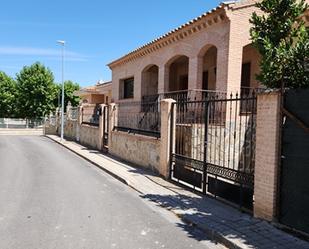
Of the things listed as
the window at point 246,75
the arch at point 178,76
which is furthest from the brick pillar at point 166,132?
the arch at point 178,76

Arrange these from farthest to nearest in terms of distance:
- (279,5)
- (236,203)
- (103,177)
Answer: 1. (103,177)
2. (236,203)
3. (279,5)

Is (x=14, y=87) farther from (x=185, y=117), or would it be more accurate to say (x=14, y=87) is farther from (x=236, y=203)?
(x=236, y=203)

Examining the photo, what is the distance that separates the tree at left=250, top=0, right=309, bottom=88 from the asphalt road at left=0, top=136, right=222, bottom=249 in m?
3.01

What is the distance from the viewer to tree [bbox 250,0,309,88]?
253 inches

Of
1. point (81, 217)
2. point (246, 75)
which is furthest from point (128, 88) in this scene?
point (81, 217)

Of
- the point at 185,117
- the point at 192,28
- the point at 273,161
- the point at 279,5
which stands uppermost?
the point at 192,28

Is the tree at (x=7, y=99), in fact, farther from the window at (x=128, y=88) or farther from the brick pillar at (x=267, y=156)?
the brick pillar at (x=267, y=156)

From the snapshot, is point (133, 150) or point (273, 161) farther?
point (133, 150)

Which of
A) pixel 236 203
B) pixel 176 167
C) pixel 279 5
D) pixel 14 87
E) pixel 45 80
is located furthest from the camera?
pixel 14 87

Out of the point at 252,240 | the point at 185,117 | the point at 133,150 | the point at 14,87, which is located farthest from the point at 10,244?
the point at 14,87

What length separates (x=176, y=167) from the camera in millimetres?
10391

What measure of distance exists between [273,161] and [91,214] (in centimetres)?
341

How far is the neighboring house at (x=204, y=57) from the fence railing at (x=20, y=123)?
23166mm

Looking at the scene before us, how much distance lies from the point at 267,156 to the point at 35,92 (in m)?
41.8
